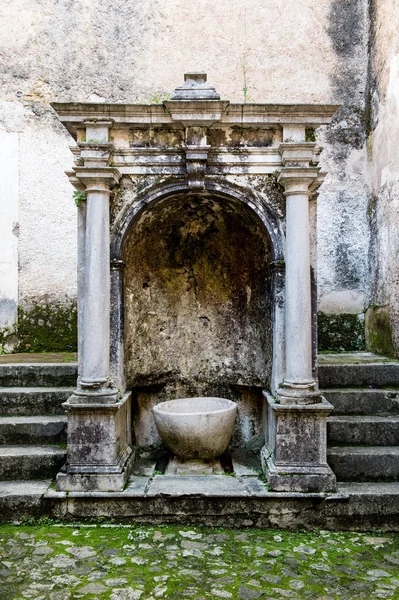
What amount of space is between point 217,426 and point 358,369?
185cm

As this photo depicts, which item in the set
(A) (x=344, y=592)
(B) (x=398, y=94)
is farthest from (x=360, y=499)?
(B) (x=398, y=94)

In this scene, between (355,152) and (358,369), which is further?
(355,152)

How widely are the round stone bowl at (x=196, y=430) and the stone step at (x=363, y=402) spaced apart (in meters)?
1.12

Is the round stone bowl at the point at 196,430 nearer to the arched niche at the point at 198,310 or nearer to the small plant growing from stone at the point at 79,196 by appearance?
the arched niche at the point at 198,310

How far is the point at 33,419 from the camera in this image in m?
4.85

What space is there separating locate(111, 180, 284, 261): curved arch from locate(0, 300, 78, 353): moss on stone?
134 inches

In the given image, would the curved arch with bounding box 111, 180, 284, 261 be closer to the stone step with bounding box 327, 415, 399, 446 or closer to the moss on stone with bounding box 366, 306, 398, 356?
the stone step with bounding box 327, 415, 399, 446

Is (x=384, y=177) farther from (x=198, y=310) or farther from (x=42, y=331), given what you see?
(x=42, y=331)

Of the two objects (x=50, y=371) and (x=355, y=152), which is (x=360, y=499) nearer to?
(x=50, y=371)

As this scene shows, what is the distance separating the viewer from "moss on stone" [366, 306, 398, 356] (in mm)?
6327

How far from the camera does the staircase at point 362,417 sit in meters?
4.35

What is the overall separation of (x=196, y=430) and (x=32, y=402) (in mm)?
1779

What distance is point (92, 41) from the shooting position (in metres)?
7.60

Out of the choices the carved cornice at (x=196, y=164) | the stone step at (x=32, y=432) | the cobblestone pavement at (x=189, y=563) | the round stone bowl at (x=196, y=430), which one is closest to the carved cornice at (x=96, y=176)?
the carved cornice at (x=196, y=164)
